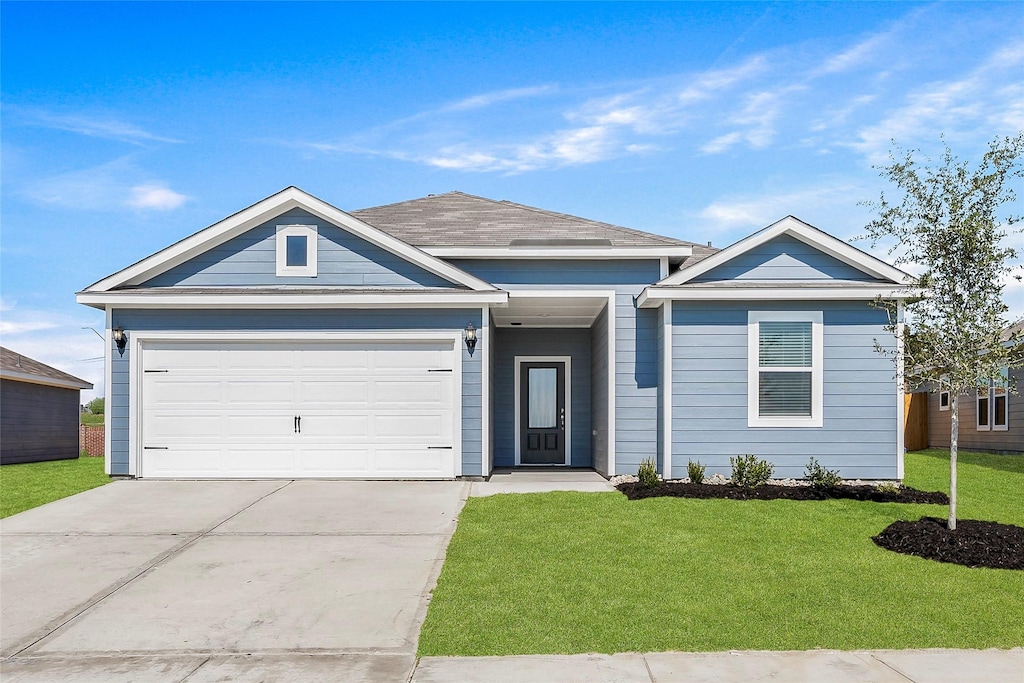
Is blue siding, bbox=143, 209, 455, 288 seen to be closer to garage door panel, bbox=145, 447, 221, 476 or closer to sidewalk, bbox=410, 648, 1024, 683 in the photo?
garage door panel, bbox=145, 447, 221, 476

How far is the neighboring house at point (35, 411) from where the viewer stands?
61.2 ft

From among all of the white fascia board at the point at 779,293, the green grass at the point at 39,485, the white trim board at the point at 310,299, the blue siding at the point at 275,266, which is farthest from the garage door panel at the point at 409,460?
the green grass at the point at 39,485

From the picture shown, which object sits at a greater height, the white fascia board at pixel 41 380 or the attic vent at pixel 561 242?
the attic vent at pixel 561 242

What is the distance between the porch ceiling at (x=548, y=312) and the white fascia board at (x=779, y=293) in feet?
4.80

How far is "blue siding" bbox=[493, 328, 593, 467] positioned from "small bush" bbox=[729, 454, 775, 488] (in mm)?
4427

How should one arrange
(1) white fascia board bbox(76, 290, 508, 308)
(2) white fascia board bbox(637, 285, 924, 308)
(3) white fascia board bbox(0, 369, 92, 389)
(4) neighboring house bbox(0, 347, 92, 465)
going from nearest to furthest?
(2) white fascia board bbox(637, 285, 924, 308), (1) white fascia board bbox(76, 290, 508, 308), (3) white fascia board bbox(0, 369, 92, 389), (4) neighboring house bbox(0, 347, 92, 465)

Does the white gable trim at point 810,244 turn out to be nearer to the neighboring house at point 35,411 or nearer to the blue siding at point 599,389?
the blue siding at point 599,389

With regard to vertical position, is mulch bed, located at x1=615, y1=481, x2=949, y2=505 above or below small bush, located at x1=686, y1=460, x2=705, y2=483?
below

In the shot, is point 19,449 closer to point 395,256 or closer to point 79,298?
point 79,298

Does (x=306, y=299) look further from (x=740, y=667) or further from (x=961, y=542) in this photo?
(x=961, y=542)

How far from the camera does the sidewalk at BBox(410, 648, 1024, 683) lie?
15.3ft

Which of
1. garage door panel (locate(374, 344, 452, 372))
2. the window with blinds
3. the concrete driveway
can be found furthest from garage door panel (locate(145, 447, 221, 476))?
the window with blinds

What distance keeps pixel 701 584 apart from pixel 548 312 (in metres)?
8.11

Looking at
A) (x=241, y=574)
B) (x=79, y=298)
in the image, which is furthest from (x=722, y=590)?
(x=79, y=298)
